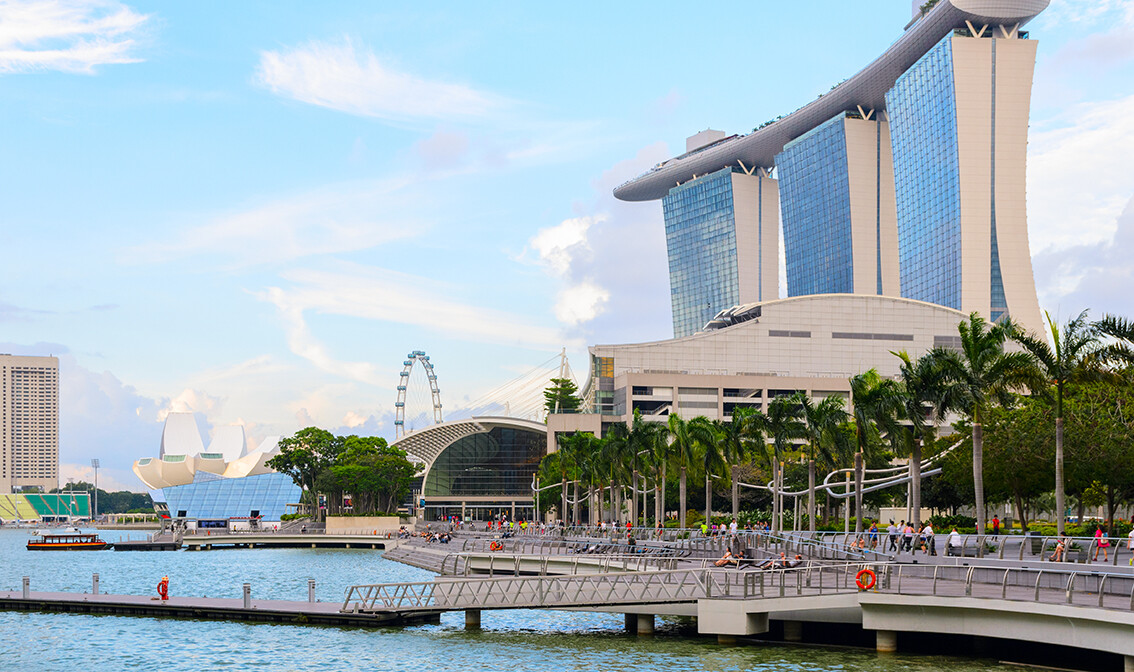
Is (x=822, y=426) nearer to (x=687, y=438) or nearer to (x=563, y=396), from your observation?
(x=687, y=438)

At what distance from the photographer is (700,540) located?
6744cm

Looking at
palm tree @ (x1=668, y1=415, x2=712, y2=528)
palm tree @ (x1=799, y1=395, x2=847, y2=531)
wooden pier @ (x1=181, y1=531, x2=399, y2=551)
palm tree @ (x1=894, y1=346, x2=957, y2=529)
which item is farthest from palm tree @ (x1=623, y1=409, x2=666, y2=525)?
wooden pier @ (x1=181, y1=531, x2=399, y2=551)

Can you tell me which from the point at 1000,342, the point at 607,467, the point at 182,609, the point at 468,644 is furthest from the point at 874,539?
the point at 607,467

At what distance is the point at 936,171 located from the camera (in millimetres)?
189750

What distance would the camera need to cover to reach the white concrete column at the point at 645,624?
4694 cm

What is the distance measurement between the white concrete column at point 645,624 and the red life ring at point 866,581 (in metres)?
10.2

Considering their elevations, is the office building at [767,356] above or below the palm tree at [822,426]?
above

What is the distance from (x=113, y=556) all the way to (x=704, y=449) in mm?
69586

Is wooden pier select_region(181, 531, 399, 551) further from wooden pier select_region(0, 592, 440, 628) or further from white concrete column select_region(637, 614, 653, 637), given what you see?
white concrete column select_region(637, 614, 653, 637)

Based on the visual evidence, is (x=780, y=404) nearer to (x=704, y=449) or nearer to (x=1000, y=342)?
(x=704, y=449)

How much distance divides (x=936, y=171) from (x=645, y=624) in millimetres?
158951

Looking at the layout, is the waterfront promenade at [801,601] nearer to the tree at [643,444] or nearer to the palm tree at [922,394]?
the palm tree at [922,394]

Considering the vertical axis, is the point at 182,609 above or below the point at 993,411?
below

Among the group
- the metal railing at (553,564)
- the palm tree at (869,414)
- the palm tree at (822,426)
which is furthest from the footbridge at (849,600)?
the palm tree at (822,426)
